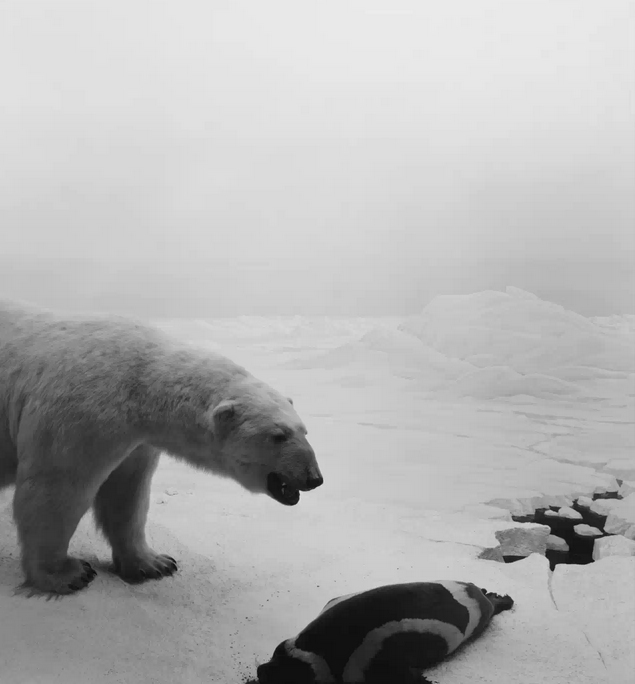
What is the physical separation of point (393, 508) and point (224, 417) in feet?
5.91

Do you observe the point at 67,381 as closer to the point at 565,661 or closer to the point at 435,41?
the point at 565,661

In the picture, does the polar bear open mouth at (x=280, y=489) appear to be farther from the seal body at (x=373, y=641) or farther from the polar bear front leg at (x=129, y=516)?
the polar bear front leg at (x=129, y=516)

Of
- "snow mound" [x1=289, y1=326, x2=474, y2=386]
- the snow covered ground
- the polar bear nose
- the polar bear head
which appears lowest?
the snow covered ground

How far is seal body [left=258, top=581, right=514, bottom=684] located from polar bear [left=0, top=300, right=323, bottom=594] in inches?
15.7

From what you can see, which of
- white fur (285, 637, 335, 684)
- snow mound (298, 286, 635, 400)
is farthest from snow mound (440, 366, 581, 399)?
white fur (285, 637, 335, 684)

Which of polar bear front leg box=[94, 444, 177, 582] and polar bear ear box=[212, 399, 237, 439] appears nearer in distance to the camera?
polar bear ear box=[212, 399, 237, 439]

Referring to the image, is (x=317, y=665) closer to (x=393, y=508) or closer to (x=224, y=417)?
(x=224, y=417)

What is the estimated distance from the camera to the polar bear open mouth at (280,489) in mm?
1909

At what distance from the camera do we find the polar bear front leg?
7.63 feet

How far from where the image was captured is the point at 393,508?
3400mm

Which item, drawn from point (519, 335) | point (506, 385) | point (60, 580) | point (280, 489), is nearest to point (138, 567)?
point (60, 580)

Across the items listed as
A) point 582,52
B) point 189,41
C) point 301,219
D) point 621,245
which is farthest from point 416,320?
point 189,41

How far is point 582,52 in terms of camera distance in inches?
151

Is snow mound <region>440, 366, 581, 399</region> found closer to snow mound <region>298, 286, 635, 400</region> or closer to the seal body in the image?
snow mound <region>298, 286, 635, 400</region>
